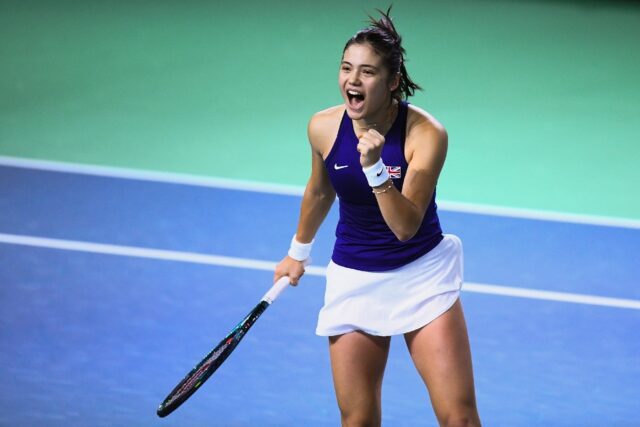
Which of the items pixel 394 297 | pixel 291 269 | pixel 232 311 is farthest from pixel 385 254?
pixel 232 311

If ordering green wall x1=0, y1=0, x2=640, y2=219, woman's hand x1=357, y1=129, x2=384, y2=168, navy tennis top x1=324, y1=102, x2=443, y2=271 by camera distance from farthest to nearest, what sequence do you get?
green wall x1=0, y1=0, x2=640, y2=219 → navy tennis top x1=324, y1=102, x2=443, y2=271 → woman's hand x1=357, y1=129, x2=384, y2=168

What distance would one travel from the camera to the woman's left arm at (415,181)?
4926 mm

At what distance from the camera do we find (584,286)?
8281mm

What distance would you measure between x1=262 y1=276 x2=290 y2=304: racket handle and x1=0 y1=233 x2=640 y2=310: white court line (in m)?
2.56

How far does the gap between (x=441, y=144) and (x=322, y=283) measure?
316 cm

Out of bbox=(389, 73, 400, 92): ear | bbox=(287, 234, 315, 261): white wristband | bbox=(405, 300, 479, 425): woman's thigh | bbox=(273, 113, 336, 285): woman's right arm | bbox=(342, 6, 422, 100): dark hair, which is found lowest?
bbox=(405, 300, 479, 425): woman's thigh

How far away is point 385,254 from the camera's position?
5.34 m

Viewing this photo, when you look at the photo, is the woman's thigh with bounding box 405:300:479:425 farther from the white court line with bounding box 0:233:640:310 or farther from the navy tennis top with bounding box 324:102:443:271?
the white court line with bounding box 0:233:640:310

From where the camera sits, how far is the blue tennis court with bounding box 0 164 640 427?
677 cm

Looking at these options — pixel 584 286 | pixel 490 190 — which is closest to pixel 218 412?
pixel 584 286

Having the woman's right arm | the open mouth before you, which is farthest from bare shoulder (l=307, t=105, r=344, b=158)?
the open mouth

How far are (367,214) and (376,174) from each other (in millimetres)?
468

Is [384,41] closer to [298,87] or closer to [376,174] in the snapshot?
[376,174]

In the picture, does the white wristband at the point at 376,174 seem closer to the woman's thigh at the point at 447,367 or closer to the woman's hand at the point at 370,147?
the woman's hand at the point at 370,147
